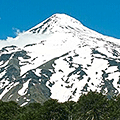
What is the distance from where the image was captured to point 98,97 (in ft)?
196

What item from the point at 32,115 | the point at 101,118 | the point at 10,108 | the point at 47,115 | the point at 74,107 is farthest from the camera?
the point at 10,108

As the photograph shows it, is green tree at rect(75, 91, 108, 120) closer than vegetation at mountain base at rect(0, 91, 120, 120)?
Yes

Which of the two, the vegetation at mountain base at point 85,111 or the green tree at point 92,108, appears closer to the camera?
the green tree at point 92,108

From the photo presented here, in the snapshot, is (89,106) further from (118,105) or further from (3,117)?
(3,117)

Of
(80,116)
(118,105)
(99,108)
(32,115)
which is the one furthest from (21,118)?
(118,105)

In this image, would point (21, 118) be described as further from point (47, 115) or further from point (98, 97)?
point (98, 97)

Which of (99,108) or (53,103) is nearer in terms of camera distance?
(99,108)

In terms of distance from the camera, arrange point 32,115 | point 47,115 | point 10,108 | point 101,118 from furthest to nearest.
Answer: point 10,108 → point 32,115 → point 47,115 → point 101,118

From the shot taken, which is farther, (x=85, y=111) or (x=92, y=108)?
(x=85, y=111)

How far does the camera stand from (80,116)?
60.6m

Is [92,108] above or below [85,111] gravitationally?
above

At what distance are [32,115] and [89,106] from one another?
14615 millimetres

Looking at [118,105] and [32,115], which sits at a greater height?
[118,105]

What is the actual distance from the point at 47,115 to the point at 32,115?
5.79 metres
